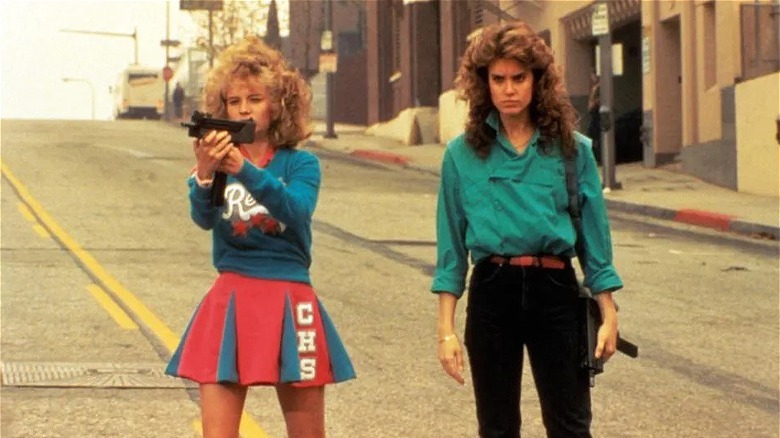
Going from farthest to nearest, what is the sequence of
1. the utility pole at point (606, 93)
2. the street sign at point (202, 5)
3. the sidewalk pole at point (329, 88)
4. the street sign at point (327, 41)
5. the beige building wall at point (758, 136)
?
1. the street sign at point (202, 5)
2. the sidewalk pole at point (329, 88)
3. the street sign at point (327, 41)
4. the utility pole at point (606, 93)
5. the beige building wall at point (758, 136)

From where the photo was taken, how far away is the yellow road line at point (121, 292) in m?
9.24

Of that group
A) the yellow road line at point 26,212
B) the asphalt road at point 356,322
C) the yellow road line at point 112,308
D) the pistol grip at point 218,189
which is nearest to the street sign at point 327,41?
the asphalt road at point 356,322

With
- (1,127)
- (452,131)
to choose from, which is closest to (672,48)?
(452,131)

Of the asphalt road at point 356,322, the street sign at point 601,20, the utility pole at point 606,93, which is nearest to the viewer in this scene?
the asphalt road at point 356,322

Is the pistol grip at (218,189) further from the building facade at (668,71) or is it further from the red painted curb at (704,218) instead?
the building facade at (668,71)

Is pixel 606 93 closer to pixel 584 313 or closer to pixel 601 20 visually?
pixel 601 20

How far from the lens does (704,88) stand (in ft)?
102

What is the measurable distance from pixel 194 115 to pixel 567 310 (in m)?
1.38

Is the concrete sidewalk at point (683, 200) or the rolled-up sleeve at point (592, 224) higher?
the rolled-up sleeve at point (592, 224)

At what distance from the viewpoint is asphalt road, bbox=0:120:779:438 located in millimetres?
9539

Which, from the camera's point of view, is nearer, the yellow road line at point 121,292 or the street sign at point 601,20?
the yellow road line at point 121,292

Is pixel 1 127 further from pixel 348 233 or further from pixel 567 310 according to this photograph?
pixel 567 310

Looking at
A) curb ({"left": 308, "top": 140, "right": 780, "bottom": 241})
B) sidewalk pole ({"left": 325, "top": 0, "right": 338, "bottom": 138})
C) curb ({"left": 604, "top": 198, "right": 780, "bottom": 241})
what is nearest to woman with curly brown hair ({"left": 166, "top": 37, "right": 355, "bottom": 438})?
curb ({"left": 308, "top": 140, "right": 780, "bottom": 241})

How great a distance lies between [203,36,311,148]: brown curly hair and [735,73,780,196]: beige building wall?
21532 mm
